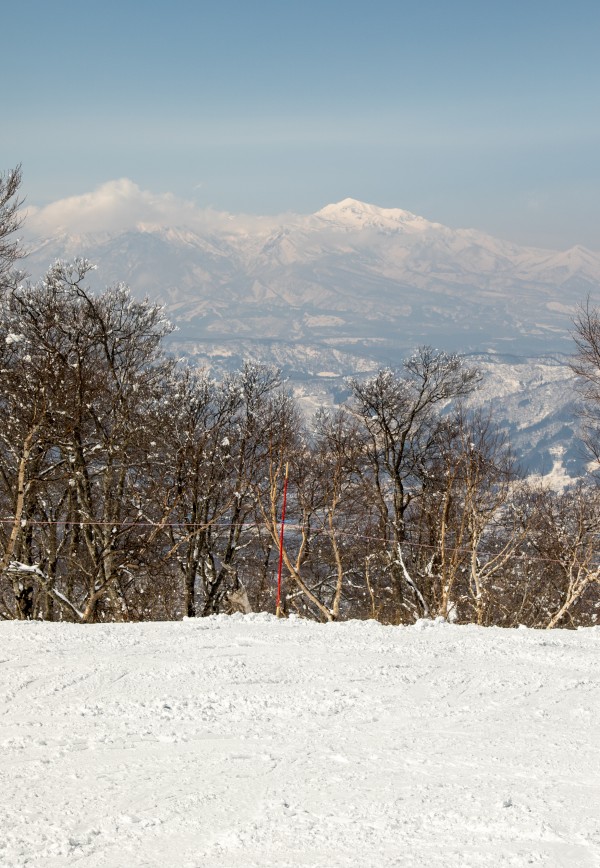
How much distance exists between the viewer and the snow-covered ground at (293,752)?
408 cm

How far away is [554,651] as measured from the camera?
28.0ft

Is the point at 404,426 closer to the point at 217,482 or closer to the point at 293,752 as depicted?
the point at 217,482

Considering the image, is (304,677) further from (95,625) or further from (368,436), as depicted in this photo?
(368,436)

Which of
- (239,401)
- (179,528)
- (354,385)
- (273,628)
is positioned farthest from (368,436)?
(273,628)

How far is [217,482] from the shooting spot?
22.8 m

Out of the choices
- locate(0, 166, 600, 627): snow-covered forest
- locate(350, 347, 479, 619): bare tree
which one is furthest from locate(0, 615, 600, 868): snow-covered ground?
locate(350, 347, 479, 619): bare tree

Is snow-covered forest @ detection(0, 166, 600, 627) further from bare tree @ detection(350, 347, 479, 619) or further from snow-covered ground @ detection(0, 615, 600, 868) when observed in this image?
snow-covered ground @ detection(0, 615, 600, 868)

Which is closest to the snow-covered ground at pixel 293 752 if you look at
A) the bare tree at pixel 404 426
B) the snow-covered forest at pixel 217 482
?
the snow-covered forest at pixel 217 482

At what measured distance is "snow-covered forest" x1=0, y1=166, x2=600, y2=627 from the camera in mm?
16188

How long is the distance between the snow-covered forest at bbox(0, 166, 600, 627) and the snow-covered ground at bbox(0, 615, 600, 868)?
199 inches

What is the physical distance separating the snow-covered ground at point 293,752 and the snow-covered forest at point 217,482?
506 cm

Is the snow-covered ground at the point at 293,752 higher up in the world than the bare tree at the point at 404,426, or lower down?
lower down

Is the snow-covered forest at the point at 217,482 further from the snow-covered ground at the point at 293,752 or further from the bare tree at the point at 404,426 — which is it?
the snow-covered ground at the point at 293,752

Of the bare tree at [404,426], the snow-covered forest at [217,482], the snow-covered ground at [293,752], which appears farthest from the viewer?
the bare tree at [404,426]
